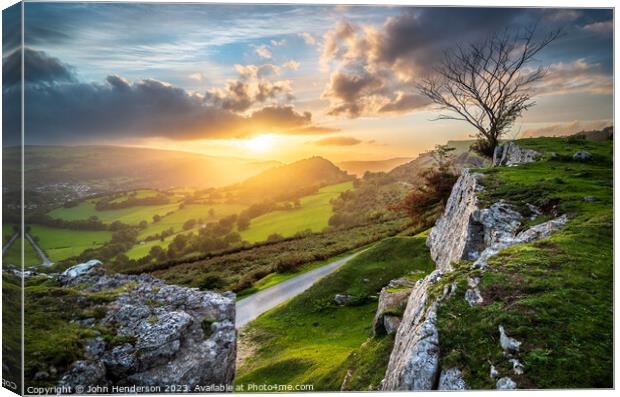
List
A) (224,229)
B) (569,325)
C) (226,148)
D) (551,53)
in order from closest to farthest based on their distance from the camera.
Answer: (569,325), (551,53), (226,148), (224,229)

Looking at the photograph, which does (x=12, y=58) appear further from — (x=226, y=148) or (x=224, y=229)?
(x=224, y=229)

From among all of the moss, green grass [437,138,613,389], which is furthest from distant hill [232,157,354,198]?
green grass [437,138,613,389]

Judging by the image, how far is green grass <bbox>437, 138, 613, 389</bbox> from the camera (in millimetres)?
6680

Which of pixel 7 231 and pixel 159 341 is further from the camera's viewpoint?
pixel 7 231

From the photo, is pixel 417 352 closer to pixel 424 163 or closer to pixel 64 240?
pixel 64 240

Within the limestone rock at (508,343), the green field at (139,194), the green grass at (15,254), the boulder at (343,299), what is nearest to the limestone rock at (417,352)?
the limestone rock at (508,343)

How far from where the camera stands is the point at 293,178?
54.5ft

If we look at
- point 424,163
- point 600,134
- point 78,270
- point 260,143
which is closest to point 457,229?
point 424,163

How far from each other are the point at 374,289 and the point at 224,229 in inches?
275

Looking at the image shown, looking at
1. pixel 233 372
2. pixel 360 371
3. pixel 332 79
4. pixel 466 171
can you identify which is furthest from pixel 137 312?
pixel 466 171

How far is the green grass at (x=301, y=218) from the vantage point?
19.0m

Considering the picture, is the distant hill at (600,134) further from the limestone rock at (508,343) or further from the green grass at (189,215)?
the green grass at (189,215)

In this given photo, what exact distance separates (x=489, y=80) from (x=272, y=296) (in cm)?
1008

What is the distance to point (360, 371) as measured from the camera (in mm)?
8820
